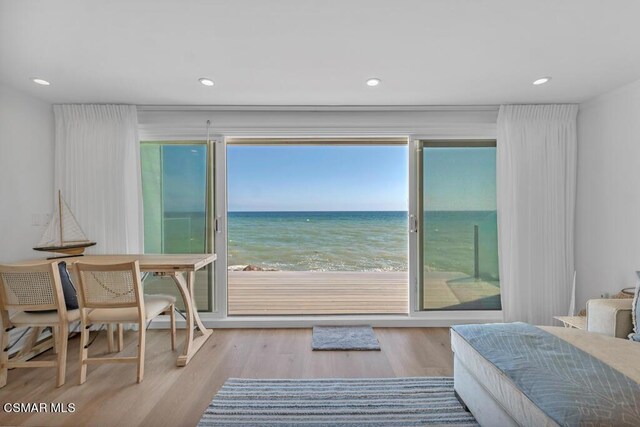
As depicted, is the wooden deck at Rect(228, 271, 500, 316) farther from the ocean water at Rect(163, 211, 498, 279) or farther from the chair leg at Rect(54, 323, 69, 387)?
the ocean water at Rect(163, 211, 498, 279)

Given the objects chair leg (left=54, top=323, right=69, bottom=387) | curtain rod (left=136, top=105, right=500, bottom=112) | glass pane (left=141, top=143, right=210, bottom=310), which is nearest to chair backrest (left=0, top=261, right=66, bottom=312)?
chair leg (left=54, top=323, right=69, bottom=387)

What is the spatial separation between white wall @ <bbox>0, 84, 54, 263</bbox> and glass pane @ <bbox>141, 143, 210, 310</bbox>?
0.89m

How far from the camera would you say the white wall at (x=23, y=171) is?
281cm

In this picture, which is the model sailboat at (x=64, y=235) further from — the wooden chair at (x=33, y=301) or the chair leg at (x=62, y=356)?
the chair leg at (x=62, y=356)

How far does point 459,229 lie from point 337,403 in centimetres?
233

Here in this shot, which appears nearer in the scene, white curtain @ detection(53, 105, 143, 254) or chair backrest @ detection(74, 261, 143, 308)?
chair backrest @ detection(74, 261, 143, 308)

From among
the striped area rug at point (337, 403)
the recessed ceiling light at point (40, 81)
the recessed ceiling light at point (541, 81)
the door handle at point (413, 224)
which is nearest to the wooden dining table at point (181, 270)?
the striped area rug at point (337, 403)

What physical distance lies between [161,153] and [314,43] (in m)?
2.29

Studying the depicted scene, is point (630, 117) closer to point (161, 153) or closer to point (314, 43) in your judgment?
point (314, 43)

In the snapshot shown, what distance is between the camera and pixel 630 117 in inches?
109

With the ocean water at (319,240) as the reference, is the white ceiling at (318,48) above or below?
above

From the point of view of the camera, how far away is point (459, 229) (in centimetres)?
355

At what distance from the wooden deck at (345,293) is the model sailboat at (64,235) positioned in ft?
5.58

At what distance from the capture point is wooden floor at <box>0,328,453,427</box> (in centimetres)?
200
